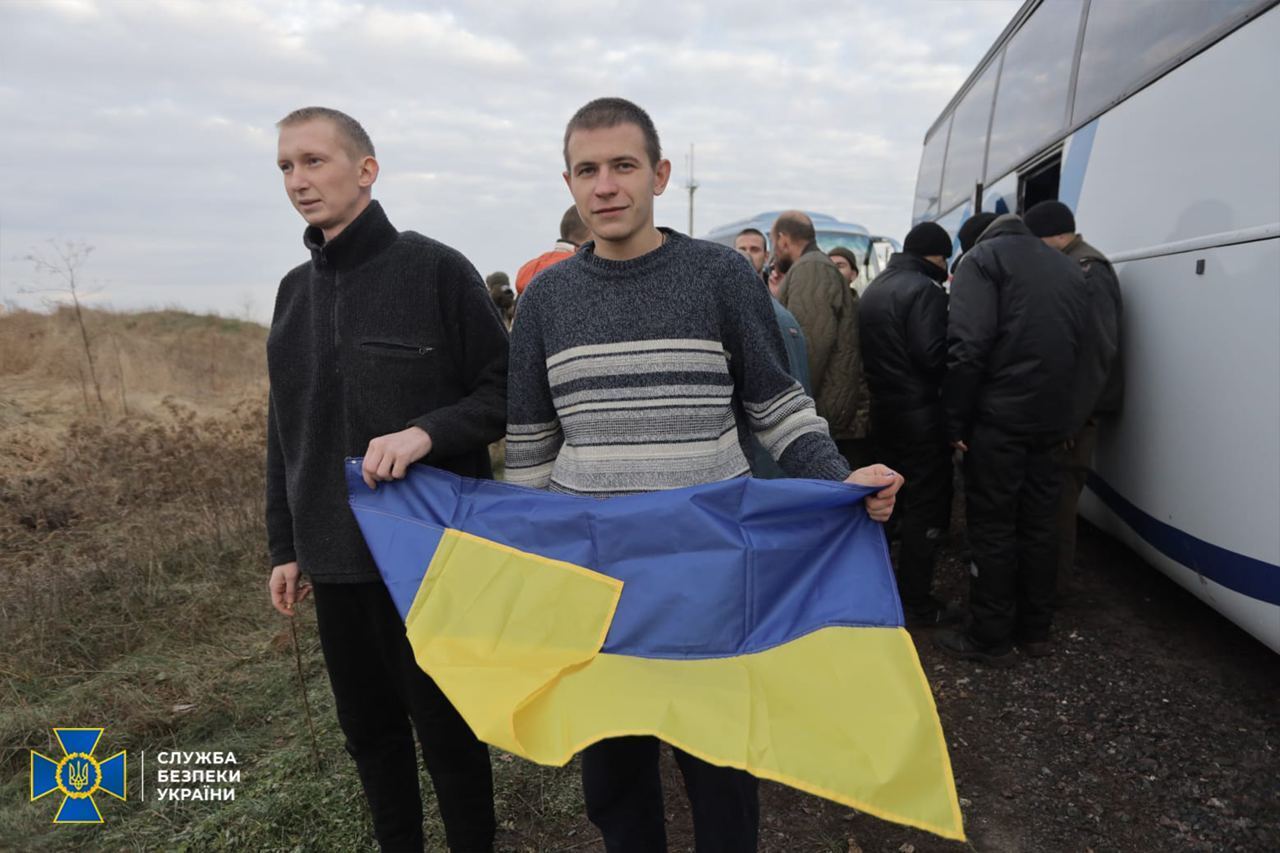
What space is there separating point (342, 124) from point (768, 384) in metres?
1.34

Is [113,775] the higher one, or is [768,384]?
[768,384]

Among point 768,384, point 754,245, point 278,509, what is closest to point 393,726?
point 278,509

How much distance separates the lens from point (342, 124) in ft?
7.12

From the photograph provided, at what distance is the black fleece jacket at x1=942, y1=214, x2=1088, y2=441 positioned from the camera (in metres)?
3.79

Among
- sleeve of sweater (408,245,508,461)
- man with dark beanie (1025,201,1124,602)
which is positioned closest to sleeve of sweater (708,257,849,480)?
sleeve of sweater (408,245,508,461)

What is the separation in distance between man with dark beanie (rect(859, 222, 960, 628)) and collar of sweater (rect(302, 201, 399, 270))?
3.04m

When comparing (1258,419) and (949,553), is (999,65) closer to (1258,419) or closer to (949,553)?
(949,553)

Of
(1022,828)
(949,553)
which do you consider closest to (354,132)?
(1022,828)

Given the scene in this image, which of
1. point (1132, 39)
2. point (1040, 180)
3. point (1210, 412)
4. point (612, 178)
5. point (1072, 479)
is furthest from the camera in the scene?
point (1040, 180)

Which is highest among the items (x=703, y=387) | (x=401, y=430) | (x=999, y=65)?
(x=999, y=65)

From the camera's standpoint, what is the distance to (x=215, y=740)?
3.56 m

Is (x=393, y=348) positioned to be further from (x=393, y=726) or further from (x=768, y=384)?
(x=393, y=726)

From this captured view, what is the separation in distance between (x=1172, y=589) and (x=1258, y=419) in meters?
1.96

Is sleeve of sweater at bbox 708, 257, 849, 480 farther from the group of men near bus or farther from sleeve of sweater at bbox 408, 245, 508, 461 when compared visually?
sleeve of sweater at bbox 408, 245, 508, 461
